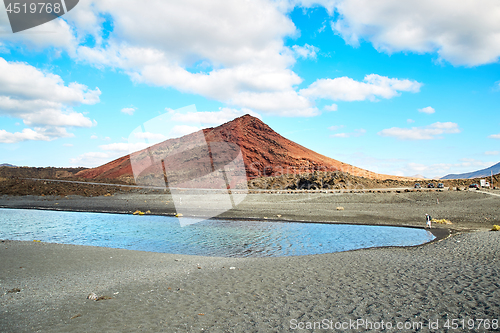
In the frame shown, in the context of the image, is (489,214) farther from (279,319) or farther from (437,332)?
(279,319)

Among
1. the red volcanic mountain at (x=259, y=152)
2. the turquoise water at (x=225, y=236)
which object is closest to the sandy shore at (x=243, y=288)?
the turquoise water at (x=225, y=236)

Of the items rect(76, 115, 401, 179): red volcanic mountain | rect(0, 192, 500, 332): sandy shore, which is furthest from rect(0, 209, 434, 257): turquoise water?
rect(76, 115, 401, 179): red volcanic mountain

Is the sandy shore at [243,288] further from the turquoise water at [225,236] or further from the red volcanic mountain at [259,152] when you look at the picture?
the red volcanic mountain at [259,152]

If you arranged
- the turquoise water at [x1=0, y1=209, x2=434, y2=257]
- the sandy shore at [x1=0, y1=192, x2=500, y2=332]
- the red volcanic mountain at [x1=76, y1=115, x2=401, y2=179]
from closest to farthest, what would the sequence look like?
the sandy shore at [x1=0, y1=192, x2=500, y2=332]
the turquoise water at [x1=0, y1=209, x2=434, y2=257]
the red volcanic mountain at [x1=76, y1=115, x2=401, y2=179]

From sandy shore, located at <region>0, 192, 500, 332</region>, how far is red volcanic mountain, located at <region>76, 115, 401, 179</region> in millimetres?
50007

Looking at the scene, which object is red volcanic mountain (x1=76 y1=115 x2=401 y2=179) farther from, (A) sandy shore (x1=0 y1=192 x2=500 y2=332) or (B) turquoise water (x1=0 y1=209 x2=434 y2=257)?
(A) sandy shore (x1=0 y1=192 x2=500 y2=332)

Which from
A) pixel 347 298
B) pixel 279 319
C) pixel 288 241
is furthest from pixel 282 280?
pixel 288 241

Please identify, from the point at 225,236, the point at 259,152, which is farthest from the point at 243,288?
the point at 259,152

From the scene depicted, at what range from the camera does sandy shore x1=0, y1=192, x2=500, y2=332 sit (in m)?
4.18

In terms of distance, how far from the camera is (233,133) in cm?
7650

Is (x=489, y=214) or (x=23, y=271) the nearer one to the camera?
(x=23, y=271)

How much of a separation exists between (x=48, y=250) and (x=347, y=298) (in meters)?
10.7

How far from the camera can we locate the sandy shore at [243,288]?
4.18 metres

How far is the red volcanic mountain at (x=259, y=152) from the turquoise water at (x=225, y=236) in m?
41.8
